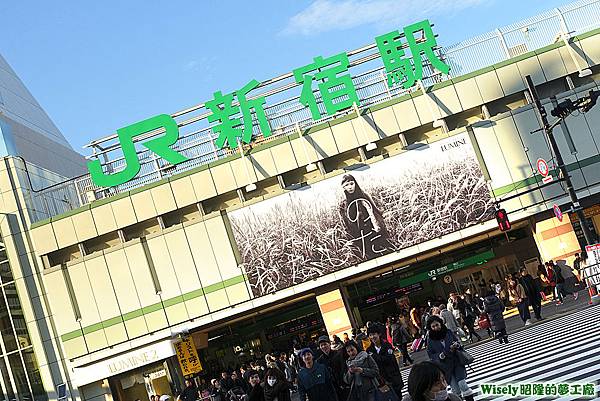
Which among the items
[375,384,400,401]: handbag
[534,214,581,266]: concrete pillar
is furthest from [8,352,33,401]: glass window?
[375,384,400,401]: handbag

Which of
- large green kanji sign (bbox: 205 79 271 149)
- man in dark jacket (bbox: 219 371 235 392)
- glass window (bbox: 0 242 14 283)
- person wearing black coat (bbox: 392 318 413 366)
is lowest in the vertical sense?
person wearing black coat (bbox: 392 318 413 366)

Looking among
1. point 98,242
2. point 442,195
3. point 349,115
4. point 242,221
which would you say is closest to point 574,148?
point 442,195

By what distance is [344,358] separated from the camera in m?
13.0

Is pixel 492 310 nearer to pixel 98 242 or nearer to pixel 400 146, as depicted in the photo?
pixel 400 146

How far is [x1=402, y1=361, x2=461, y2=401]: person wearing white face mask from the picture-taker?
5.36 metres

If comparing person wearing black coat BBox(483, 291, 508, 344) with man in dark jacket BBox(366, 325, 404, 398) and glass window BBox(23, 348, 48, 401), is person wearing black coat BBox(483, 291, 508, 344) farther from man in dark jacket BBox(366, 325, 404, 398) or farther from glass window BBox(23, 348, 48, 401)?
glass window BBox(23, 348, 48, 401)

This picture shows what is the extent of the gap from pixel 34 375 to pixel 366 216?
15.2m

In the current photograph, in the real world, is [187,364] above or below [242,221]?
below

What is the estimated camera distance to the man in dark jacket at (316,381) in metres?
12.2

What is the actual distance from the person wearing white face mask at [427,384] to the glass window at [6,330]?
34160mm

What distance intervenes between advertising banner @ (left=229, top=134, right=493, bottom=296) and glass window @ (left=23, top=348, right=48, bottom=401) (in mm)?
9743

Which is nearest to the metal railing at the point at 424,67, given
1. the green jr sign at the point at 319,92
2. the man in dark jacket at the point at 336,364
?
the green jr sign at the point at 319,92

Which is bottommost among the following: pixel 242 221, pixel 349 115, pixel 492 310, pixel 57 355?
pixel 492 310

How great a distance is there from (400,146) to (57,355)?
1658 cm
